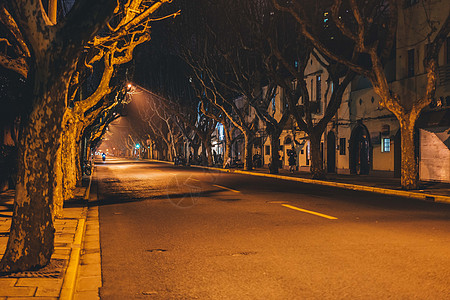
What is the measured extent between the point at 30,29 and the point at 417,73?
23.2 meters

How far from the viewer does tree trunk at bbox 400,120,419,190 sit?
60.3 ft

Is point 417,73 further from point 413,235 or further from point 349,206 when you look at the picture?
point 413,235

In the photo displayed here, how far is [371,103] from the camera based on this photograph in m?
29.9

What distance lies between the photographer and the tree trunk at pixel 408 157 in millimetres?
18391

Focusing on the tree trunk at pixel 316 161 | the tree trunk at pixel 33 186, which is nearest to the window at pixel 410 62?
the tree trunk at pixel 316 161

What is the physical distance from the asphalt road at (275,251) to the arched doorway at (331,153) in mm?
21651

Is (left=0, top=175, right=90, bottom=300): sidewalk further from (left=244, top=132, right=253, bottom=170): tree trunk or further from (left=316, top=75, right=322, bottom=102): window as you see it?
(left=316, top=75, right=322, bottom=102): window

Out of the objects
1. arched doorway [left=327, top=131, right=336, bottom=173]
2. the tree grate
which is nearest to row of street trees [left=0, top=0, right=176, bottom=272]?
the tree grate

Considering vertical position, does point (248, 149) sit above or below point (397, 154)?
above

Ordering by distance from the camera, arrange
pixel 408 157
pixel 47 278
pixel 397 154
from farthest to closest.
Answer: pixel 397 154 < pixel 408 157 < pixel 47 278

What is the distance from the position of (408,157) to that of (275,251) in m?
12.8

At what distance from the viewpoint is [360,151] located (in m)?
31.8

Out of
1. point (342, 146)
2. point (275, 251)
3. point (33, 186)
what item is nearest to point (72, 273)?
point (33, 186)

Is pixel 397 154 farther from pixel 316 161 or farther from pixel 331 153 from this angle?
pixel 331 153
